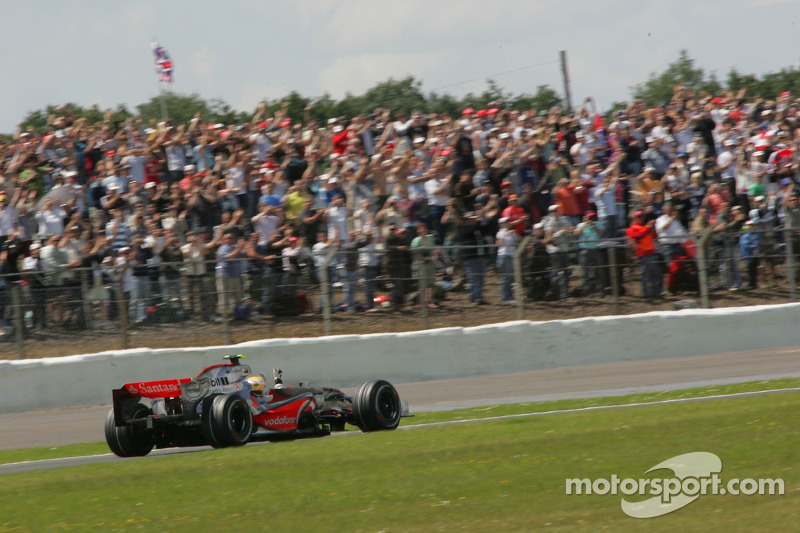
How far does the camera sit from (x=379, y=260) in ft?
53.5

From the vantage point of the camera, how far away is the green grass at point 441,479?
692 centimetres

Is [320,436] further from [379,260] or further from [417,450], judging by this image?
[379,260]

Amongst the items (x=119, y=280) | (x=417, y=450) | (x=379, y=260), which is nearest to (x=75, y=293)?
(x=119, y=280)

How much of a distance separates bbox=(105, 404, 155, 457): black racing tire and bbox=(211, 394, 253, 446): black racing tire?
2.42 feet

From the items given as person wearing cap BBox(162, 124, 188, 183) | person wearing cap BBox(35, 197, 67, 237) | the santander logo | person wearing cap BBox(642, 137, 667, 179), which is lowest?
the santander logo

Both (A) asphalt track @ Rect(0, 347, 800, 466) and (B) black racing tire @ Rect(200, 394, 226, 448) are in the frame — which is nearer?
(B) black racing tire @ Rect(200, 394, 226, 448)

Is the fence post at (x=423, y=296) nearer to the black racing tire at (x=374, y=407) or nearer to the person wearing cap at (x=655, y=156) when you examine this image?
the black racing tire at (x=374, y=407)

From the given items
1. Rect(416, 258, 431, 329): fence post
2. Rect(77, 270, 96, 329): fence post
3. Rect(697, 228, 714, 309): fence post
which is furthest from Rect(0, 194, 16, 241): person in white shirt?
Rect(697, 228, 714, 309): fence post

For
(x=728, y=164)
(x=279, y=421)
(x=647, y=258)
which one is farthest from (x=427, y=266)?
(x=728, y=164)

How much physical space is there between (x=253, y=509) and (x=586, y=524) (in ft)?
7.85

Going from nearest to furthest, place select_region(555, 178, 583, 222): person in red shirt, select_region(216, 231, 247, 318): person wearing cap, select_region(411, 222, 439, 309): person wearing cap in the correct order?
select_region(216, 231, 247, 318): person wearing cap, select_region(411, 222, 439, 309): person wearing cap, select_region(555, 178, 583, 222): person in red shirt

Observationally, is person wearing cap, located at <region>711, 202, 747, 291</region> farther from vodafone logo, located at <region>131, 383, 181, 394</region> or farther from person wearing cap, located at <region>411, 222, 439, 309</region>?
vodafone logo, located at <region>131, 383, 181, 394</region>

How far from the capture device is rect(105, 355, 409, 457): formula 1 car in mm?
10445

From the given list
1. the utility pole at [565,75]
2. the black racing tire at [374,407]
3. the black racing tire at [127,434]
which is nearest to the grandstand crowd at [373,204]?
the black racing tire at [374,407]
